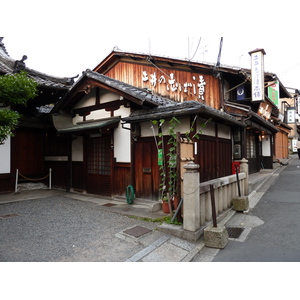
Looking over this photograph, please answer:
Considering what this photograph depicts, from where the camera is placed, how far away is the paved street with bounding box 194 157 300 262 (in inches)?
174

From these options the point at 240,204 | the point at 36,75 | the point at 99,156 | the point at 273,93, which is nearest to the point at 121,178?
the point at 99,156

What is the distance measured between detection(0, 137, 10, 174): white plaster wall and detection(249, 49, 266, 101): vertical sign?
12.3m

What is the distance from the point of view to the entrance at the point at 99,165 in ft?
32.1

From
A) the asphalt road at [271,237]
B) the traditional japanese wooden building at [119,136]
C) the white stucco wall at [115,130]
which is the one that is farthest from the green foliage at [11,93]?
the asphalt road at [271,237]

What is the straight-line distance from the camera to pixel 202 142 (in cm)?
816

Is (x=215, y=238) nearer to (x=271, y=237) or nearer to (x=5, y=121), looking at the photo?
(x=271, y=237)

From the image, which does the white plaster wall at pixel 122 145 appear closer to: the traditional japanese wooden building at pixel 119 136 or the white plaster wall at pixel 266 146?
the traditional japanese wooden building at pixel 119 136

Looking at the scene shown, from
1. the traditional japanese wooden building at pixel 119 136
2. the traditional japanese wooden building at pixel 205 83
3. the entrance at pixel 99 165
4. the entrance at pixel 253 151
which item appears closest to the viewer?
the traditional japanese wooden building at pixel 119 136

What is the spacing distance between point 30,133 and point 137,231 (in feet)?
29.6

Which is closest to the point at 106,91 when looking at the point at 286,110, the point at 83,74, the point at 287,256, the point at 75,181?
the point at 83,74

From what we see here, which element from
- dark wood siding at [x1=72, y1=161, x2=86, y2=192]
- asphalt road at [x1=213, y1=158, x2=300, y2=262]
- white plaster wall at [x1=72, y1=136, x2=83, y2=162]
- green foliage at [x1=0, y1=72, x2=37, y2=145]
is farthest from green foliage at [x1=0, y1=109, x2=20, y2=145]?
asphalt road at [x1=213, y1=158, x2=300, y2=262]

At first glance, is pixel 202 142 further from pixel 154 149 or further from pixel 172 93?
pixel 172 93

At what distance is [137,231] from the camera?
5.64 metres

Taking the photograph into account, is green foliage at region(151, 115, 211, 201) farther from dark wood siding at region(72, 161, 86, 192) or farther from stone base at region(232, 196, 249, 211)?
dark wood siding at region(72, 161, 86, 192)
